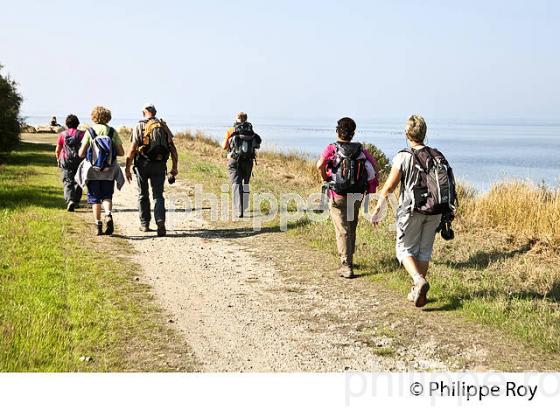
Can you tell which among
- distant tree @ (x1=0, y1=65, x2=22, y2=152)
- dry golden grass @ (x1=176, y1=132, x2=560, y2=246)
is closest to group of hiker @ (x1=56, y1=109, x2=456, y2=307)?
dry golden grass @ (x1=176, y1=132, x2=560, y2=246)

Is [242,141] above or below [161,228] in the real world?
above

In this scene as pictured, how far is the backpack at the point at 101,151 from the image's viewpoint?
418 inches

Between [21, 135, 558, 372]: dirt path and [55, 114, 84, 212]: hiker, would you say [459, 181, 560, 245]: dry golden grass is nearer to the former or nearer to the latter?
[21, 135, 558, 372]: dirt path

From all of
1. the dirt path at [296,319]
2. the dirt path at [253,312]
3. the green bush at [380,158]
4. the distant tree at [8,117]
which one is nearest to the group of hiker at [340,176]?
the dirt path at [296,319]

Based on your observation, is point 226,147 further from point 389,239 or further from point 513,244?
point 513,244

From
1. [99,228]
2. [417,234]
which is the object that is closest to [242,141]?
[99,228]

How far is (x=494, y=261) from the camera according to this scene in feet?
30.1

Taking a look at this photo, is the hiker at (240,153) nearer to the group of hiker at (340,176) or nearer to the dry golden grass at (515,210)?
the group of hiker at (340,176)

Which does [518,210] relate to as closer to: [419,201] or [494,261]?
[494,261]

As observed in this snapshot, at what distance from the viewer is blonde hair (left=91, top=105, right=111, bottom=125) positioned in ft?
35.2

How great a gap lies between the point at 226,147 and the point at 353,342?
24.6 feet

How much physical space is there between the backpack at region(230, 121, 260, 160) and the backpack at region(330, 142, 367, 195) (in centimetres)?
481

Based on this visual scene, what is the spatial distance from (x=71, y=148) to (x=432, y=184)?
8.82 metres

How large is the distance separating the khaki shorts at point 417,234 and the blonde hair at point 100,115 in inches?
220
